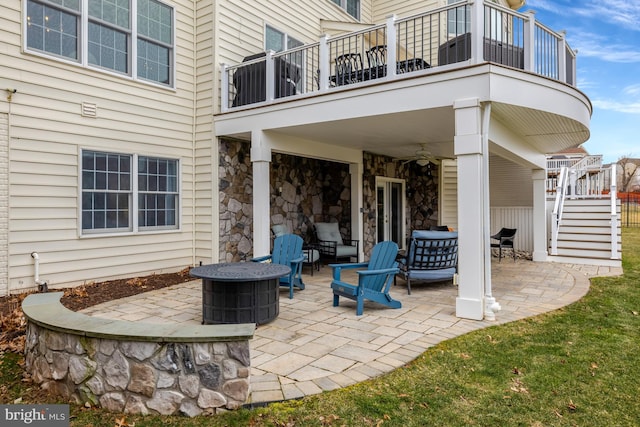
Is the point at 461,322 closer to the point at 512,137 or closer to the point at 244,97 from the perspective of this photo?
the point at 512,137

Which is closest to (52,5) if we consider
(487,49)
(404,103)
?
(404,103)

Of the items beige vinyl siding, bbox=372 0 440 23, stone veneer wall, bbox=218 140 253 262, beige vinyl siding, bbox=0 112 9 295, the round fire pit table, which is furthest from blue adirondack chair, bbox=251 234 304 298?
beige vinyl siding, bbox=372 0 440 23

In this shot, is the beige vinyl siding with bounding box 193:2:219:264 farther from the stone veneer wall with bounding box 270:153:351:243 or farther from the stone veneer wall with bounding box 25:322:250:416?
the stone veneer wall with bounding box 25:322:250:416

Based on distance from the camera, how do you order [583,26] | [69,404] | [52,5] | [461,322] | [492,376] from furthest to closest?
[583,26], [52,5], [461,322], [492,376], [69,404]

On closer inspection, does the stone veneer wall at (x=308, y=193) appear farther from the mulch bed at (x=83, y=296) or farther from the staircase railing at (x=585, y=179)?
the staircase railing at (x=585, y=179)

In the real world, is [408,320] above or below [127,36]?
below

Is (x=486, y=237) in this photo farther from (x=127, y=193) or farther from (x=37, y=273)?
(x=37, y=273)

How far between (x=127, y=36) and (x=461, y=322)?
6.81 m

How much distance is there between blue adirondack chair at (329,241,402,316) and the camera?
499cm

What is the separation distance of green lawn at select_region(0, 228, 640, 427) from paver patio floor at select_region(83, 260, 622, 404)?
20 centimetres

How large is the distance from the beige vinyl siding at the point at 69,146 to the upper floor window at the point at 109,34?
7.2 inches

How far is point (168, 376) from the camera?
2727 millimetres

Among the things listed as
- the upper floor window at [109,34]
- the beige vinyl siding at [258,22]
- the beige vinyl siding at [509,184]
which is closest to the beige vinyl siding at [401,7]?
the beige vinyl siding at [258,22]

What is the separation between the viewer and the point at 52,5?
19.1ft
